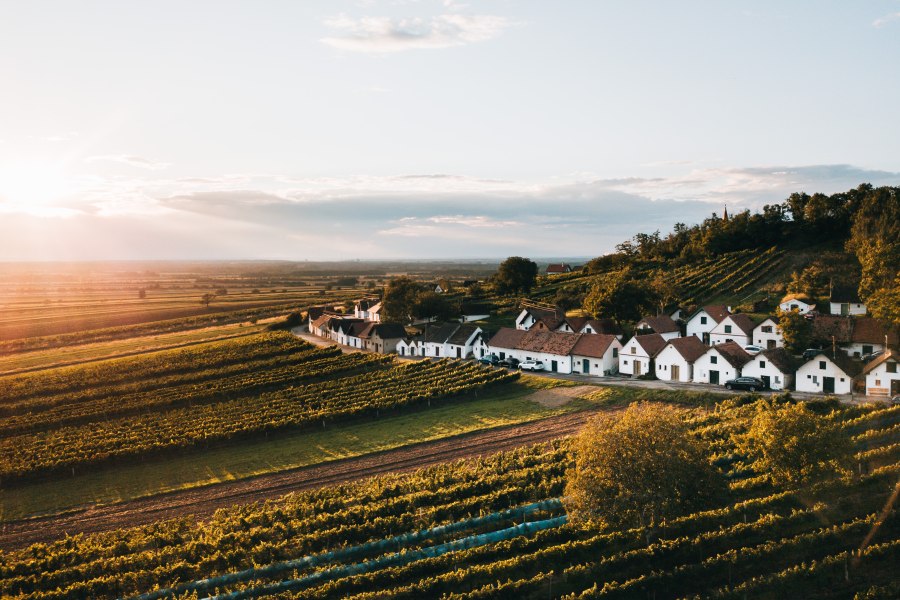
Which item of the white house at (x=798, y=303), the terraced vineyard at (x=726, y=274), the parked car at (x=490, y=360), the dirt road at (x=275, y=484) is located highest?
the terraced vineyard at (x=726, y=274)

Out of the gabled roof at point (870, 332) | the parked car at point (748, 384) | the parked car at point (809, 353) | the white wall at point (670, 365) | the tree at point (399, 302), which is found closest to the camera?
the parked car at point (748, 384)

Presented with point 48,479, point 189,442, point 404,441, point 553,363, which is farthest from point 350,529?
point 553,363

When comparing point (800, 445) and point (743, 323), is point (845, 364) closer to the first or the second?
point (743, 323)

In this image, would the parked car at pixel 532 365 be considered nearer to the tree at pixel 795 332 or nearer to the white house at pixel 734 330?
the white house at pixel 734 330

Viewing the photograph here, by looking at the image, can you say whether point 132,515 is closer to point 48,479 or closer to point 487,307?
point 48,479

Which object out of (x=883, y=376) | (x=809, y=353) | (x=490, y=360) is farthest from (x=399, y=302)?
(x=883, y=376)

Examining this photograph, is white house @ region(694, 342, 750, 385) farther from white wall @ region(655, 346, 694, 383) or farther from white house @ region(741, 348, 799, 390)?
white house @ region(741, 348, 799, 390)

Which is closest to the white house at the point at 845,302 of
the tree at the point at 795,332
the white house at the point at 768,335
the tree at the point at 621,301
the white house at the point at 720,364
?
the white house at the point at 768,335
